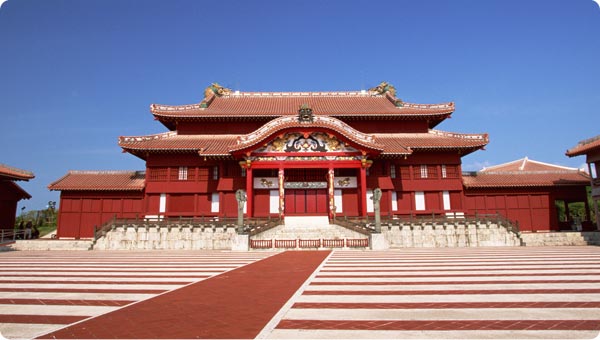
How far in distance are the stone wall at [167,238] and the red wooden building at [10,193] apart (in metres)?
12.3

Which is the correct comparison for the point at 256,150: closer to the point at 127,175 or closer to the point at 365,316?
the point at 127,175

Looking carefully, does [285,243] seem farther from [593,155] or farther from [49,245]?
[593,155]

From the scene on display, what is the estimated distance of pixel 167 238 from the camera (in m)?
23.3

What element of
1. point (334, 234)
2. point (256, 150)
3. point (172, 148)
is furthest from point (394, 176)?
point (172, 148)

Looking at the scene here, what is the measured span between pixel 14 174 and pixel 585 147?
147 ft

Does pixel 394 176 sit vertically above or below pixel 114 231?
above

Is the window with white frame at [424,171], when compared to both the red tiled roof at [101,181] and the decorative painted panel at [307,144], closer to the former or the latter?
the decorative painted panel at [307,144]

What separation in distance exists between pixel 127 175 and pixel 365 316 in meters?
30.5

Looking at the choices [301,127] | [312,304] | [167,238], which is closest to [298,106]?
[301,127]

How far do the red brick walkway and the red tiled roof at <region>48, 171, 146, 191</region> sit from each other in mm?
24007

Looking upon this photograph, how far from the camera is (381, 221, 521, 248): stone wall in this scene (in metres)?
23.0

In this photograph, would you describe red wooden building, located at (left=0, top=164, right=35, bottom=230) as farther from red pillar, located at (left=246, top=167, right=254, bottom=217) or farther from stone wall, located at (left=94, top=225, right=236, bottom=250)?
red pillar, located at (left=246, top=167, right=254, bottom=217)

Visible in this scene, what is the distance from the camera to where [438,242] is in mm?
23141

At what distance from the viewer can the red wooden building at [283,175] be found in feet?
89.1
